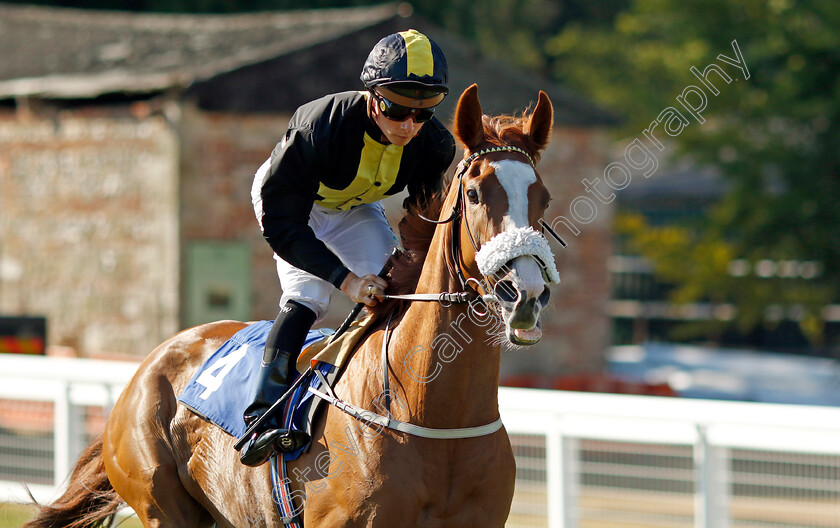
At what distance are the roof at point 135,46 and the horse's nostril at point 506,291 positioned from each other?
8.46 meters

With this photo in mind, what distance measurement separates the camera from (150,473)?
3.96 meters

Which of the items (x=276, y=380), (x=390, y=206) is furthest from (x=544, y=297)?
(x=390, y=206)

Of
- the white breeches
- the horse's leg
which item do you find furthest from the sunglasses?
the horse's leg

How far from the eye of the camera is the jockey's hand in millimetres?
3293

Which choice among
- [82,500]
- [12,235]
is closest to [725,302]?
[12,235]

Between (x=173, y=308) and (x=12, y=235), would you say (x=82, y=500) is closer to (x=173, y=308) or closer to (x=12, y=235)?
(x=173, y=308)

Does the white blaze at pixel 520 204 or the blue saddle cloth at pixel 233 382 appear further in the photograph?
the blue saddle cloth at pixel 233 382

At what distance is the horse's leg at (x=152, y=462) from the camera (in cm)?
396

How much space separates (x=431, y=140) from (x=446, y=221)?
660 millimetres

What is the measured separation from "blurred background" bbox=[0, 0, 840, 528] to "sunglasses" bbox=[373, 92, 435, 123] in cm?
759

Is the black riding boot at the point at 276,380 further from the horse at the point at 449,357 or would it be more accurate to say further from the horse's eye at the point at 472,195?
the horse's eye at the point at 472,195

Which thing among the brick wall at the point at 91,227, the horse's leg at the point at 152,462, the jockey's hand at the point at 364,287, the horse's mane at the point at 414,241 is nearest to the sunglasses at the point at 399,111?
the horse's mane at the point at 414,241

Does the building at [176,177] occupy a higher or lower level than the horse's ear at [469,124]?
higher

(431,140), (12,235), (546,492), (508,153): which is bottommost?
(546,492)
